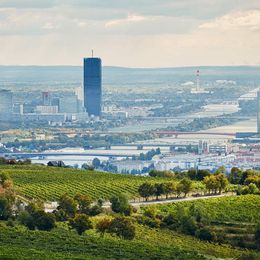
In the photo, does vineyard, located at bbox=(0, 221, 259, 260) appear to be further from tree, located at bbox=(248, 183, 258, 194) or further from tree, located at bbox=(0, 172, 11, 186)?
tree, located at bbox=(248, 183, 258, 194)

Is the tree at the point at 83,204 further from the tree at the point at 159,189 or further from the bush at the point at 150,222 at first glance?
the tree at the point at 159,189

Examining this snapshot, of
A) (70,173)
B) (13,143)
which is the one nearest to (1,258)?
(70,173)

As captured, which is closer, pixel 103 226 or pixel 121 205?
pixel 103 226

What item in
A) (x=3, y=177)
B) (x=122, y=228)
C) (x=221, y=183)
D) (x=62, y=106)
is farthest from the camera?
(x=62, y=106)

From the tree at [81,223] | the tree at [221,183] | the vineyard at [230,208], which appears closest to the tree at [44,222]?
the tree at [81,223]

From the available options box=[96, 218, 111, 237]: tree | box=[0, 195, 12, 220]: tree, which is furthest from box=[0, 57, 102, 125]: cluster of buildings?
box=[96, 218, 111, 237]: tree

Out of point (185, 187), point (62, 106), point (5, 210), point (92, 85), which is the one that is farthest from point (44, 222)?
point (92, 85)

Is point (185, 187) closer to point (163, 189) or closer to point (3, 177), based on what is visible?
point (163, 189)
